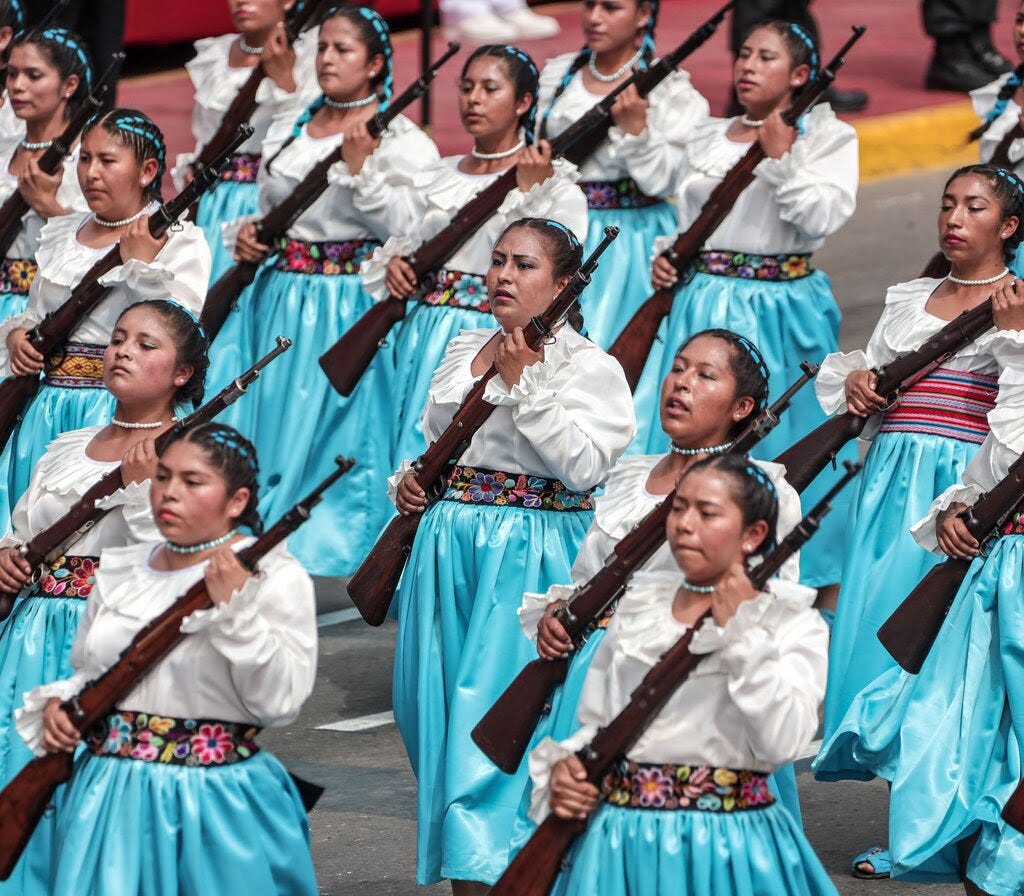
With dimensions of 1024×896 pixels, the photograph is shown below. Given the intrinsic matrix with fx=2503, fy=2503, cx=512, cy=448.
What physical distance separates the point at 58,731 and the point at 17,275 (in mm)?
3722

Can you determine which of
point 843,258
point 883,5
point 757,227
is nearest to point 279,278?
point 757,227

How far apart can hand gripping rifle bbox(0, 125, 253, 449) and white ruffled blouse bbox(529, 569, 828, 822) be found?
271cm

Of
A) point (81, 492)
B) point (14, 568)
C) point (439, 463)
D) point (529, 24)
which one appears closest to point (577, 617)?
point (439, 463)

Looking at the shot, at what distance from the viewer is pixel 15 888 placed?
609 centimetres

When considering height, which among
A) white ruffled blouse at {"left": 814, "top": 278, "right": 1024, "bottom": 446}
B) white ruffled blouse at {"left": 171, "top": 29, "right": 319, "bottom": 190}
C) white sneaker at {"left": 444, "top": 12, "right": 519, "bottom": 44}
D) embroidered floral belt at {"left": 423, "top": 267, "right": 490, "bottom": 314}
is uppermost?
white sneaker at {"left": 444, "top": 12, "right": 519, "bottom": 44}

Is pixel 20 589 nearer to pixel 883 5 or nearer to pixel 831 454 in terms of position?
pixel 831 454

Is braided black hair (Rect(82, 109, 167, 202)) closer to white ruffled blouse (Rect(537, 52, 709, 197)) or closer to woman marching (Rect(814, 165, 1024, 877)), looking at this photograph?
white ruffled blouse (Rect(537, 52, 709, 197))

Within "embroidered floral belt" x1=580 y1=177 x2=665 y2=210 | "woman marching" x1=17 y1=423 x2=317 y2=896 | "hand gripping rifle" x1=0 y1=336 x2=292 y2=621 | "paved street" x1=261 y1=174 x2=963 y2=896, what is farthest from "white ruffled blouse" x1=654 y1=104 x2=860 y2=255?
"woman marching" x1=17 y1=423 x2=317 y2=896

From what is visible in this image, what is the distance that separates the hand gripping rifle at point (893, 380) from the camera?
6.90 m

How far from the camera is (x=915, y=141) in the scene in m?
14.4

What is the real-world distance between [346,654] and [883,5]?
10.4 meters

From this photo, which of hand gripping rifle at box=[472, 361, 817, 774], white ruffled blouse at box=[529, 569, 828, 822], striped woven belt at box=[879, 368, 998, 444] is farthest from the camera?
striped woven belt at box=[879, 368, 998, 444]

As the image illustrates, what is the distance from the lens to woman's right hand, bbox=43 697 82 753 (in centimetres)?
543

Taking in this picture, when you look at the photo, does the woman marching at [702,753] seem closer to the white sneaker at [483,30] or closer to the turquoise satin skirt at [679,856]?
the turquoise satin skirt at [679,856]
